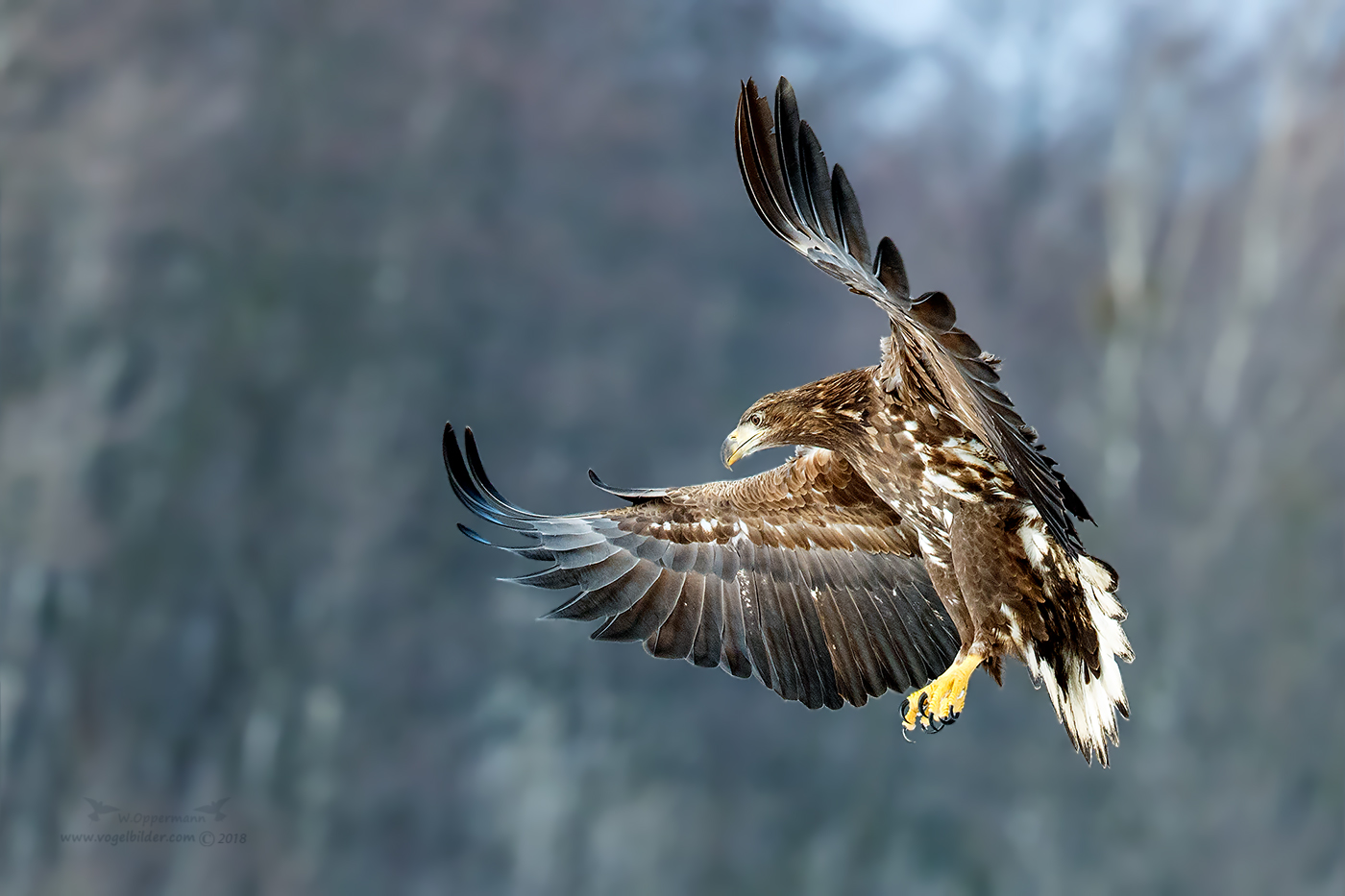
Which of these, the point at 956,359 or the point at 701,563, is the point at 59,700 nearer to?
the point at 701,563

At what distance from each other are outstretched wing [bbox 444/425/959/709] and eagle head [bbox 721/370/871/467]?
33 centimetres

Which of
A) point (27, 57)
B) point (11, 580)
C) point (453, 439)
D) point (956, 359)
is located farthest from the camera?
point (27, 57)

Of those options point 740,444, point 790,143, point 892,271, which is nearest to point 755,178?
point 790,143

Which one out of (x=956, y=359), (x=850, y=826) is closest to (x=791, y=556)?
(x=956, y=359)

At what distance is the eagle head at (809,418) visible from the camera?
3.44 meters

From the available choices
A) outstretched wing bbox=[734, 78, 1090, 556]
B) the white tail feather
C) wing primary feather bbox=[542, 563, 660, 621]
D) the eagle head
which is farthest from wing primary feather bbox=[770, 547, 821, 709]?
outstretched wing bbox=[734, 78, 1090, 556]

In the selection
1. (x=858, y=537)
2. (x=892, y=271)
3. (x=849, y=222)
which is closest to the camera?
(x=892, y=271)

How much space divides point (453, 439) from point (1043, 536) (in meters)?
1.85

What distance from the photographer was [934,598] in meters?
4.01

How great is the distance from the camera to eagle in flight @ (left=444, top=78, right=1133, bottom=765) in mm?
2633

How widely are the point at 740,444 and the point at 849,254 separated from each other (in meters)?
1.28

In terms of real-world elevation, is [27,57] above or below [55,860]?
above

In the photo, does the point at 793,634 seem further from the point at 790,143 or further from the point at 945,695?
the point at 790,143

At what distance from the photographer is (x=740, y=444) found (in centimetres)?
372
